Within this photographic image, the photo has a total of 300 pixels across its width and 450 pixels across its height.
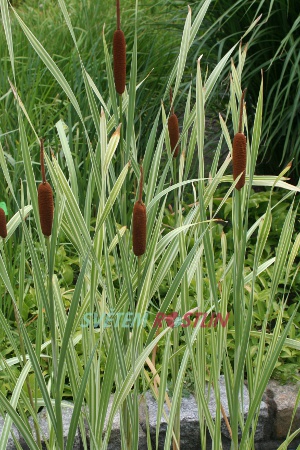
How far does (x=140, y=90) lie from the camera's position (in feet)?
11.7

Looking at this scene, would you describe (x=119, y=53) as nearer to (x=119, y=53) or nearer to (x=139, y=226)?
(x=119, y=53)

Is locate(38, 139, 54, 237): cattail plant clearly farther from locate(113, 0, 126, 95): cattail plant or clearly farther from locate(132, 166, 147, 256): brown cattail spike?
locate(113, 0, 126, 95): cattail plant

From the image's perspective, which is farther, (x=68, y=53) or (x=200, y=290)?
(x=68, y=53)

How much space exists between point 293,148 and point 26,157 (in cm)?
224

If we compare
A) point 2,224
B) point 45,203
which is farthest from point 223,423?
point 45,203

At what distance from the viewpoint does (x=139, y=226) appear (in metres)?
1.08

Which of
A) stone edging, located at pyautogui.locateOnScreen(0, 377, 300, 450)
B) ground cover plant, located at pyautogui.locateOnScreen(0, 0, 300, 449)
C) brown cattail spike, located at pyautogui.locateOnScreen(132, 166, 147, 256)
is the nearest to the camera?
brown cattail spike, located at pyautogui.locateOnScreen(132, 166, 147, 256)

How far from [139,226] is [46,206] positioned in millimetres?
146

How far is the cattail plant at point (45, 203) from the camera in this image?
108cm

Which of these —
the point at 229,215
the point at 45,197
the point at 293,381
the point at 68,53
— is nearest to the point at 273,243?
the point at 229,215

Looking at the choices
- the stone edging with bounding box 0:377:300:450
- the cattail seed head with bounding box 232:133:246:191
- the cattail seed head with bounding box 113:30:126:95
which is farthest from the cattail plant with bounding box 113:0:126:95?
the stone edging with bounding box 0:377:300:450

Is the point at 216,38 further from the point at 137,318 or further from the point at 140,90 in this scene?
the point at 137,318

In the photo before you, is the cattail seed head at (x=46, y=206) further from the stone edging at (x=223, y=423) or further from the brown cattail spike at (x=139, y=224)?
the stone edging at (x=223, y=423)

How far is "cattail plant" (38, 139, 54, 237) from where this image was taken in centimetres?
108
